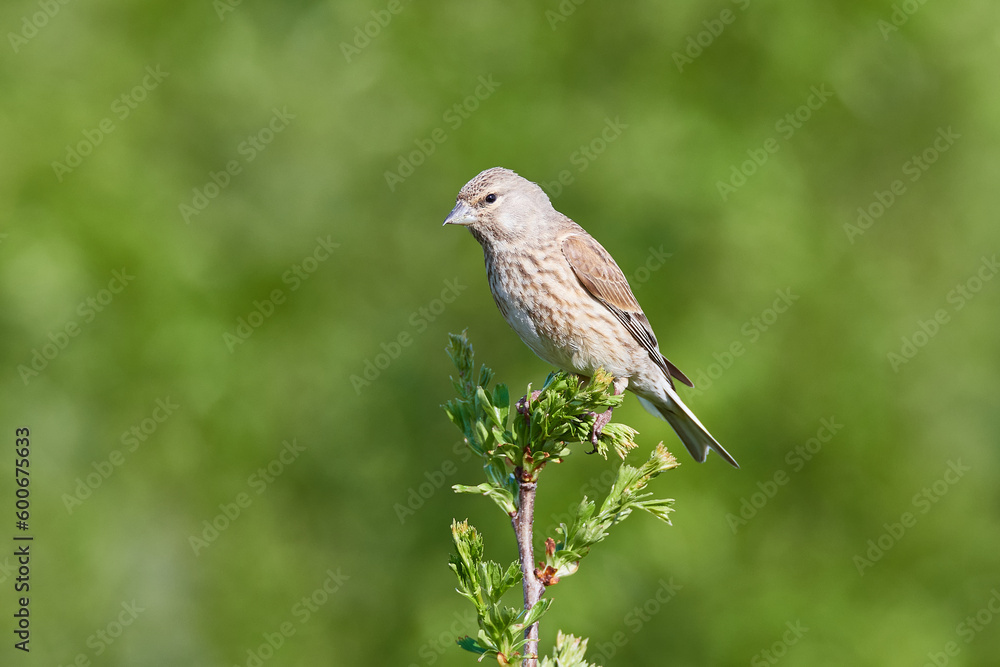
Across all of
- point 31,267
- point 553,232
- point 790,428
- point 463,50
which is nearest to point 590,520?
point 553,232

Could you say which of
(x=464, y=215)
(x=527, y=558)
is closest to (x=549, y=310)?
(x=464, y=215)

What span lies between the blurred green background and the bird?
173cm

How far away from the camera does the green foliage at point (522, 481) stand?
2.21 meters

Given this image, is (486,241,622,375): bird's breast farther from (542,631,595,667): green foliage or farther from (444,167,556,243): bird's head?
(542,631,595,667): green foliage

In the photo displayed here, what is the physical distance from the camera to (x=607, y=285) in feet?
15.2

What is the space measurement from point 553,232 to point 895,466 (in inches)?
162

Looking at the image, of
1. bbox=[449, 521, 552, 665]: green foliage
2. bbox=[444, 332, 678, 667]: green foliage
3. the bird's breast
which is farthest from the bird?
bbox=[449, 521, 552, 665]: green foliage

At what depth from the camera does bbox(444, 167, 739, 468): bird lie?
14.1 feet

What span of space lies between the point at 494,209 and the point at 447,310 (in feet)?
12.1

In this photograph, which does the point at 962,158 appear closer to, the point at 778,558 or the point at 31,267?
the point at 778,558

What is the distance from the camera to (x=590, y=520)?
242 centimetres

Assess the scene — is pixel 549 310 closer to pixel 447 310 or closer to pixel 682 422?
pixel 682 422

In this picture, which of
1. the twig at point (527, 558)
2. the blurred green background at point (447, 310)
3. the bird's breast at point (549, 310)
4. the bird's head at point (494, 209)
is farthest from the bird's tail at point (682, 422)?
the twig at point (527, 558)

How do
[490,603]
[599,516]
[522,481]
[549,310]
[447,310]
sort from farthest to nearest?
[447,310], [549,310], [522,481], [599,516], [490,603]
